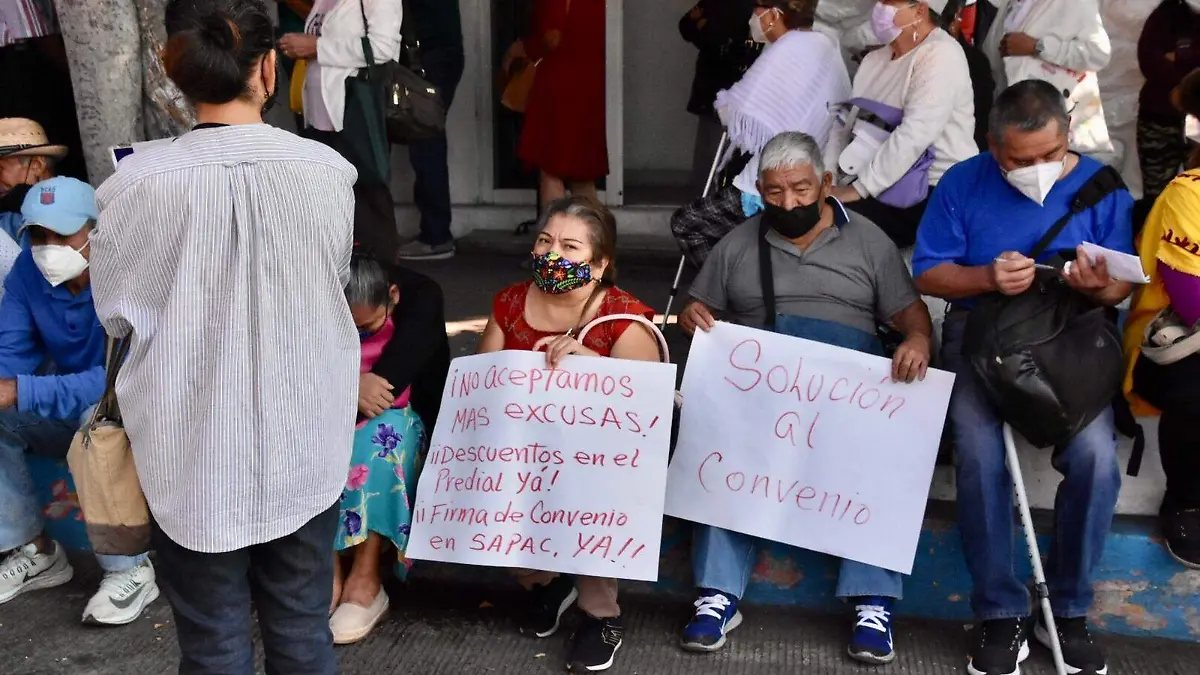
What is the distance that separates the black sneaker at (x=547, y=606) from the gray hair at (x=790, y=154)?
4.58 ft

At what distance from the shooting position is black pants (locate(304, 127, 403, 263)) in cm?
397

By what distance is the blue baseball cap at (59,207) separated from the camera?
3.40 m

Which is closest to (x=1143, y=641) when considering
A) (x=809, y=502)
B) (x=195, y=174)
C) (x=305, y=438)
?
(x=809, y=502)

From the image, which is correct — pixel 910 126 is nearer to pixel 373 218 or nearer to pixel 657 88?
pixel 373 218

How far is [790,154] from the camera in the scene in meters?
3.37

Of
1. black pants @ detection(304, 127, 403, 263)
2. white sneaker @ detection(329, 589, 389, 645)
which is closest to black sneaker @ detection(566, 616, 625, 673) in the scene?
white sneaker @ detection(329, 589, 389, 645)

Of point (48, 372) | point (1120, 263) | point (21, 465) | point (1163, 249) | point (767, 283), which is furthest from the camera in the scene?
point (21, 465)

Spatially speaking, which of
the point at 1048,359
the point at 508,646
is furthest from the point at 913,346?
the point at 508,646

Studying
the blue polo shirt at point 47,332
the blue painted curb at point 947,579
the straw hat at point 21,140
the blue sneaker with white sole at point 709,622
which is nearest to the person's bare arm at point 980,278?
the blue painted curb at point 947,579

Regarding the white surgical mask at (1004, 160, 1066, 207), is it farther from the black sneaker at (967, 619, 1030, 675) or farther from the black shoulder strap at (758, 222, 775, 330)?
the black sneaker at (967, 619, 1030, 675)

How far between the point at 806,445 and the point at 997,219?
0.85 meters

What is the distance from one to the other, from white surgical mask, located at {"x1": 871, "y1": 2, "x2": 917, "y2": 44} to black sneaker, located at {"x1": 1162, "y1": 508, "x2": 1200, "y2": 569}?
194 centimetres

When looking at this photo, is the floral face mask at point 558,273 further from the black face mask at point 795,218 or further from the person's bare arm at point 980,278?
the person's bare arm at point 980,278

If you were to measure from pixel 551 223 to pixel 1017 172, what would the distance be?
1.32m
